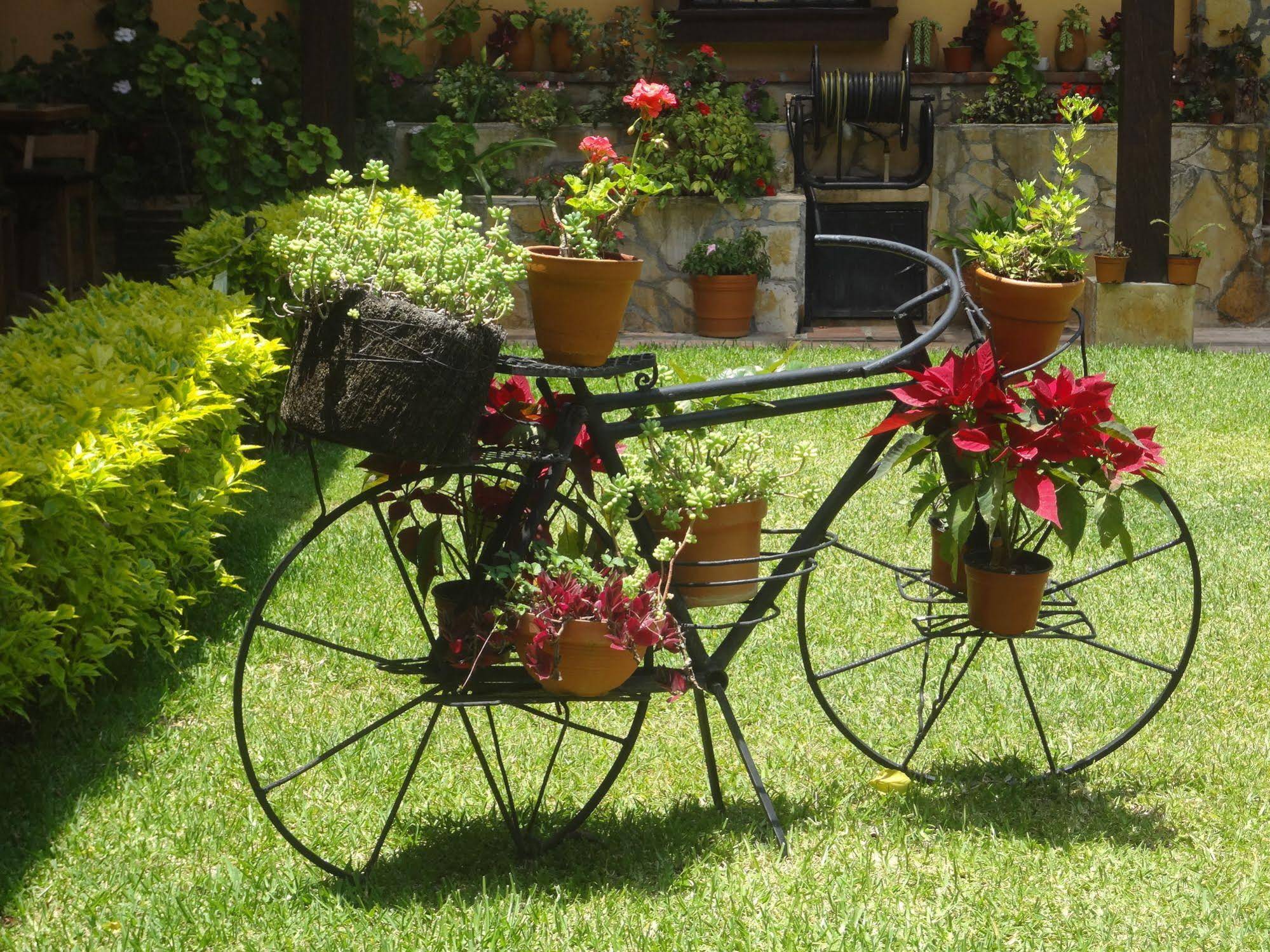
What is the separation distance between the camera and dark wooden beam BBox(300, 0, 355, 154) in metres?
8.09

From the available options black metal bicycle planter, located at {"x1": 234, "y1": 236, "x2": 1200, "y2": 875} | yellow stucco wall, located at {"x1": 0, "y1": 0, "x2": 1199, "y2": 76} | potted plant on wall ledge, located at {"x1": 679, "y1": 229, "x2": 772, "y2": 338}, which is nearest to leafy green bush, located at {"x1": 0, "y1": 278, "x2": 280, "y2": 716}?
black metal bicycle planter, located at {"x1": 234, "y1": 236, "x2": 1200, "y2": 875}

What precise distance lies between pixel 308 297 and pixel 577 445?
61 cm

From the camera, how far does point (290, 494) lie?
5.83m

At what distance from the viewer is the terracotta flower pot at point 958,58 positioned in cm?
1020

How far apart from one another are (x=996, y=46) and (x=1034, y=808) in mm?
8078

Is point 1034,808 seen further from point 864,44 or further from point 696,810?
point 864,44

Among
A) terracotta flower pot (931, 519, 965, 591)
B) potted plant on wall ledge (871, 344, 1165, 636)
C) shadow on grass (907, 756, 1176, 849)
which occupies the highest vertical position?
potted plant on wall ledge (871, 344, 1165, 636)

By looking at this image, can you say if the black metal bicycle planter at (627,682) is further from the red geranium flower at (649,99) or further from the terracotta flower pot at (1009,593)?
the red geranium flower at (649,99)

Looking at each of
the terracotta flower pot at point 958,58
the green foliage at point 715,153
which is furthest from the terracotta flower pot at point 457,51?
the terracotta flower pot at point 958,58

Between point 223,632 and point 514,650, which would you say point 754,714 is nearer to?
point 514,650

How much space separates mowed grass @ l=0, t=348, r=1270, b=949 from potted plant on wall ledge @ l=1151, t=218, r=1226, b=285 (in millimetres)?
4765

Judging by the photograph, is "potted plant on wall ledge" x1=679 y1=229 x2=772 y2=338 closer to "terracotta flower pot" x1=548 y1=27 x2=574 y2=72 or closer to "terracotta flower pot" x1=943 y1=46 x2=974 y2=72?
"terracotta flower pot" x1=548 y1=27 x2=574 y2=72

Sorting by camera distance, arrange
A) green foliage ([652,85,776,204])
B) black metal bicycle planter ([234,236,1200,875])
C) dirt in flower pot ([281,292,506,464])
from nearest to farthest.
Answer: dirt in flower pot ([281,292,506,464]) → black metal bicycle planter ([234,236,1200,875]) → green foliage ([652,85,776,204])

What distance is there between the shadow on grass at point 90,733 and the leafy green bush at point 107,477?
8cm
